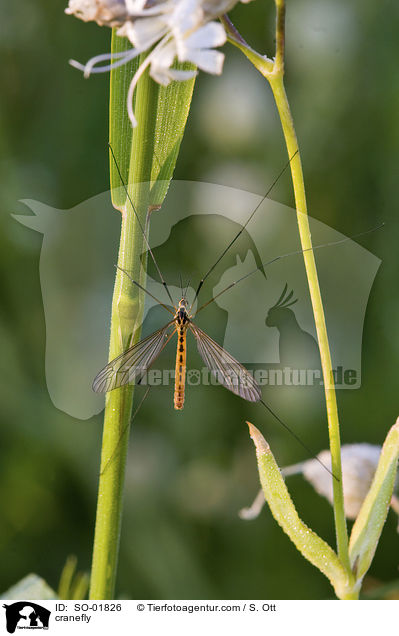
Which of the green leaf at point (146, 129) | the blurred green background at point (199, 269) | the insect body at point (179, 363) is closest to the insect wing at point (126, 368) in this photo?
the insect body at point (179, 363)

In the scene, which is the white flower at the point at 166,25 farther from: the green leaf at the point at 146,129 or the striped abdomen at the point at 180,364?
the striped abdomen at the point at 180,364

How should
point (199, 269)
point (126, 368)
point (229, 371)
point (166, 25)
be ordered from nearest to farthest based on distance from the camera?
point (166, 25) → point (126, 368) → point (229, 371) → point (199, 269)

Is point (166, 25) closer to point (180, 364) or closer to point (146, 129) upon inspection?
point (146, 129)

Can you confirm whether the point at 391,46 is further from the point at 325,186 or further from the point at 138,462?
the point at 138,462

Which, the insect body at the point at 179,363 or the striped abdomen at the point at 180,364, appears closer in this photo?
the insect body at the point at 179,363

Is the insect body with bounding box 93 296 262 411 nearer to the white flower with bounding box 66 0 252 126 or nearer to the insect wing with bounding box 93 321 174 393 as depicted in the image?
the insect wing with bounding box 93 321 174 393

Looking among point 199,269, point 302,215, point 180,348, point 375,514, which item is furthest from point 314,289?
point 199,269

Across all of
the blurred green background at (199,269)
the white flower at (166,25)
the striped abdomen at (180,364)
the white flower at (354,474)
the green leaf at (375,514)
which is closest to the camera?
the white flower at (166,25)
